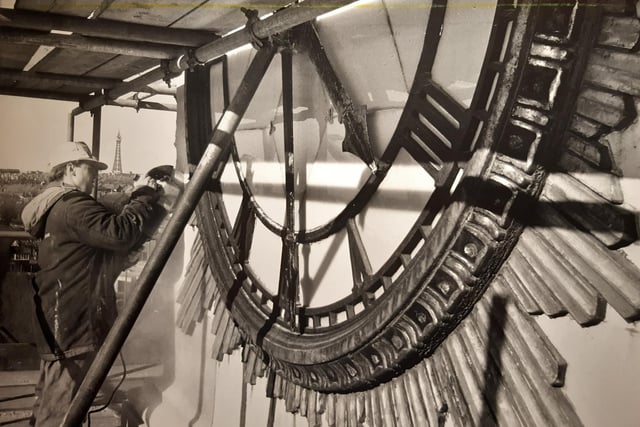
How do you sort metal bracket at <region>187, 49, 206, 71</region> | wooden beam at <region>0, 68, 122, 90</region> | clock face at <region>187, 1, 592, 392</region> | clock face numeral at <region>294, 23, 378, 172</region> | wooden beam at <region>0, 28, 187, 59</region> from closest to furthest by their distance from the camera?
clock face at <region>187, 1, 592, 392</region>
clock face numeral at <region>294, 23, 378, 172</region>
wooden beam at <region>0, 28, 187, 59</region>
metal bracket at <region>187, 49, 206, 71</region>
wooden beam at <region>0, 68, 122, 90</region>

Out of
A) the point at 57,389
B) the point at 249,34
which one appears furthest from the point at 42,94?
the point at 249,34

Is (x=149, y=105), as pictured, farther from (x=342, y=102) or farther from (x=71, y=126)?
(x=342, y=102)

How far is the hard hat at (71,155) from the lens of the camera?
8.91 ft

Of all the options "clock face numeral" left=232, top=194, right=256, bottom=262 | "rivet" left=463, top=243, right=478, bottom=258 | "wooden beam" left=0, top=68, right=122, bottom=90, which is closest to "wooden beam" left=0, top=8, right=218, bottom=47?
"clock face numeral" left=232, top=194, right=256, bottom=262

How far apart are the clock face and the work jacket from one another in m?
0.50

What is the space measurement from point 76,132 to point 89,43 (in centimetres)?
144

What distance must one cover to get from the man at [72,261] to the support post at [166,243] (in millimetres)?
750

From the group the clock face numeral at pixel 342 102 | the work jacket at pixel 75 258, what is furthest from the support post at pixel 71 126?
the clock face numeral at pixel 342 102

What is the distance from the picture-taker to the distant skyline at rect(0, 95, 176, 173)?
2.72m

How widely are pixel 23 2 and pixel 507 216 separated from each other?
1.64 metres

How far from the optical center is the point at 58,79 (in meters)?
2.99

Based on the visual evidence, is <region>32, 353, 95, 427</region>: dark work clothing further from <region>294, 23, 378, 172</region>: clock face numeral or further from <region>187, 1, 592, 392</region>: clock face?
<region>294, 23, 378, 172</region>: clock face numeral

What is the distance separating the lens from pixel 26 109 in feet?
9.78

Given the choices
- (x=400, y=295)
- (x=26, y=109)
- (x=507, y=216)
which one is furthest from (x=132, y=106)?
(x=507, y=216)
